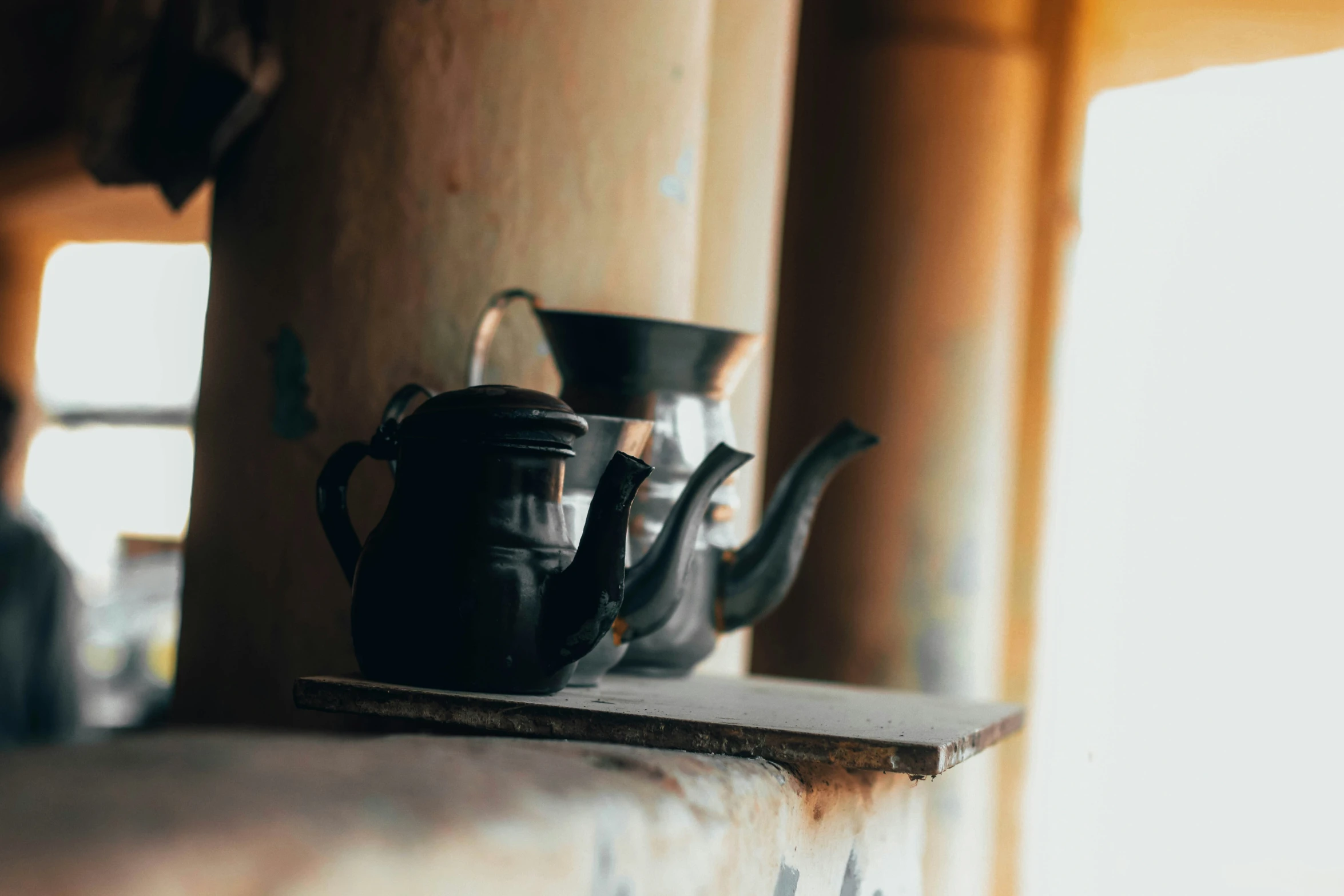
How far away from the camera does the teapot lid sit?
83 centimetres

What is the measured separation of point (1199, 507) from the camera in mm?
1994

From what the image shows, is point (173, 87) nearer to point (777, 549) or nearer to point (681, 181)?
point (681, 181)

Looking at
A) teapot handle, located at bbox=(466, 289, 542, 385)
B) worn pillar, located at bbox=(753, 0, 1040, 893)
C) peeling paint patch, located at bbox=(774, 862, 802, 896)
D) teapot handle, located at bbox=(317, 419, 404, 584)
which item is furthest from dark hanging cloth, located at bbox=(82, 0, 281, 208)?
worn pillar, located at bbox=(753, 0, 1040, 893)

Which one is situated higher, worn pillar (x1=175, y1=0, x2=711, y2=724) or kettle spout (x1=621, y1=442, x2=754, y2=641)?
worn pillar (x1=175, y1=0, x2=711, y2=724)

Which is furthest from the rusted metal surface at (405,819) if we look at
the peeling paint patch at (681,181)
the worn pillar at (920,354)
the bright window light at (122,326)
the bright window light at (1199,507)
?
the bright window light at (122,326)

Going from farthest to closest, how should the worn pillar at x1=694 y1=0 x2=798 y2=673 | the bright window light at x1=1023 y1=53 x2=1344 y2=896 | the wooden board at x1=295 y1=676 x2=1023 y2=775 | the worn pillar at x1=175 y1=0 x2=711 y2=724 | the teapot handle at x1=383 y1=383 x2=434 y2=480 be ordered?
the bright window light at x1=1023 y1=53 x2=1344 y2=896 → the worn pillar at x1=694 y1=0 x2=798 y2=673 → the worn pillar at x1=175 y1=0 x2=711 y2=724 → the teapot handle at x1=383 y1=383 x2=434 y2=480 → the wooden board at x1=295 y1=676 x2=1023 y2=775

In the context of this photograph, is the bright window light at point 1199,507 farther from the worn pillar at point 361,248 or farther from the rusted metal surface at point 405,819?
the rusted metal surface at point 405,819

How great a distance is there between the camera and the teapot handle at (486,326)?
1.07 meters

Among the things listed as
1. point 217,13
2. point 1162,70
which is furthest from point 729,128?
point 1162,70

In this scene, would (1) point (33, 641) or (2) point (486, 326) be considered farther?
(1) point (33, 641)

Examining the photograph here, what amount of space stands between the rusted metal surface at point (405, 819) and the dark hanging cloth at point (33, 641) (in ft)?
5.40

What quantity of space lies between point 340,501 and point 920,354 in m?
1.20

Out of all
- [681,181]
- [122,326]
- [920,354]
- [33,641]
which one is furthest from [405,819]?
[122,326]

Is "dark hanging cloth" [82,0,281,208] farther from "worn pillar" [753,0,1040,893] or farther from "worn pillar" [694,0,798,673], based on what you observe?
"worn pillar" [753,0,1040,893]
